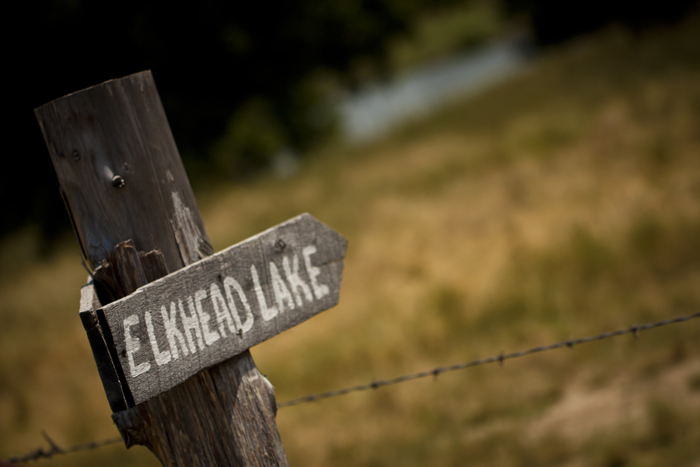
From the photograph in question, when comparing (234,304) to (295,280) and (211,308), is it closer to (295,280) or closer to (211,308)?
(211,308)

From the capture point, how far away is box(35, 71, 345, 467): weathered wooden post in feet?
3.73

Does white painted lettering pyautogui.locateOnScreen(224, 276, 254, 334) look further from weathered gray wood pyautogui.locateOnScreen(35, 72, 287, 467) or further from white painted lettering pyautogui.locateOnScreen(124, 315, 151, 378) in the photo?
white painted lettering pyautogui.locateOnScreen(124, 315, 151, 378)

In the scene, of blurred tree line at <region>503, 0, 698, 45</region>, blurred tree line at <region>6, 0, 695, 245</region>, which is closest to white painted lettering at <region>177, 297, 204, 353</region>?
blurred tree line at <region>503, 0, 698, 45</region>

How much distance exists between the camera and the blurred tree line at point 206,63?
1406 centimetres

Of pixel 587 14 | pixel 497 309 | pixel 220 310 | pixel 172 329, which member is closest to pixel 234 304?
pixel 220 310

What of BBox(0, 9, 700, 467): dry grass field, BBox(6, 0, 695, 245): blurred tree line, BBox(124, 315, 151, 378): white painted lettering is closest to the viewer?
BBox(124, 315, 151, 378): white painted lettering

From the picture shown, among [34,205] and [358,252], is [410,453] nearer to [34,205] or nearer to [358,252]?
[358,252]

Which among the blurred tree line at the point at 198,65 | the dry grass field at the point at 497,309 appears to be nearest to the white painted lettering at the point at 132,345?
the dry grass field at the point at 497,309

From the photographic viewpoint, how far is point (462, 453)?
120 inches

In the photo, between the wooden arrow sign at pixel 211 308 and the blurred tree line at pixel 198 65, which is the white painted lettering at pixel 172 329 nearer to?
the wooden arrow sign at pixel 211 308

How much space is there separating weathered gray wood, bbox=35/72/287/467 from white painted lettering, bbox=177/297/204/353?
0.10m

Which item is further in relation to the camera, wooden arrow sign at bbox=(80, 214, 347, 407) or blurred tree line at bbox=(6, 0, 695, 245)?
blurred tree line at bbox=(6, 0, 695, 245)

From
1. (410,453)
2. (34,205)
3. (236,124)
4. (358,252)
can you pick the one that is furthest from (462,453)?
(34,205)

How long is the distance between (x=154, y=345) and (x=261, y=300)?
259 mm
